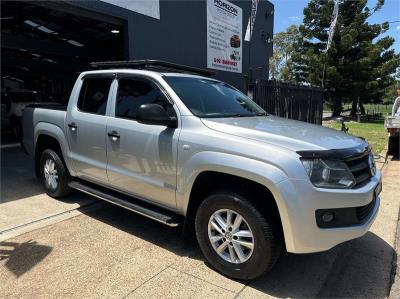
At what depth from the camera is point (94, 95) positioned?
524 centimetres

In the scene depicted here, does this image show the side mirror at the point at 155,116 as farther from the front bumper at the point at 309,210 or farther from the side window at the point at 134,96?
the front bumper at the point at 309,210

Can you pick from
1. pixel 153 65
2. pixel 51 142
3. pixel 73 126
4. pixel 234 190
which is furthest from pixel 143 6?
pixel 234 190

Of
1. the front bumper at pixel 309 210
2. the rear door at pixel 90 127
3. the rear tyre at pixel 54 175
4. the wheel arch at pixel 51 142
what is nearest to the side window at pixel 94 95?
the rear door at pixel 90 127

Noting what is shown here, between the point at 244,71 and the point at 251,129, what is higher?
the point at 244,71

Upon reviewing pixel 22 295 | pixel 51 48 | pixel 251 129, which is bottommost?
pixel 22 295

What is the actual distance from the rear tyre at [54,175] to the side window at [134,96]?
1540mm

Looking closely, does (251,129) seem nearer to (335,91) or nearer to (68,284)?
(68,284)

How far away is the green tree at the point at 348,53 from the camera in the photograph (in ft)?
98.5

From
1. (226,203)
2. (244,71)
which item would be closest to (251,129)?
(226,203)

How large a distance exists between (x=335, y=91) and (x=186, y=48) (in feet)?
76.4

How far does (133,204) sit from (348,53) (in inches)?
1184

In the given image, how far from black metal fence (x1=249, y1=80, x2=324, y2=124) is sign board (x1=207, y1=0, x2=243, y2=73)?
88.4 inches

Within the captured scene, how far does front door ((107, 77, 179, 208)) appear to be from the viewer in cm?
409

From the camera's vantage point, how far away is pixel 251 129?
3.75m
